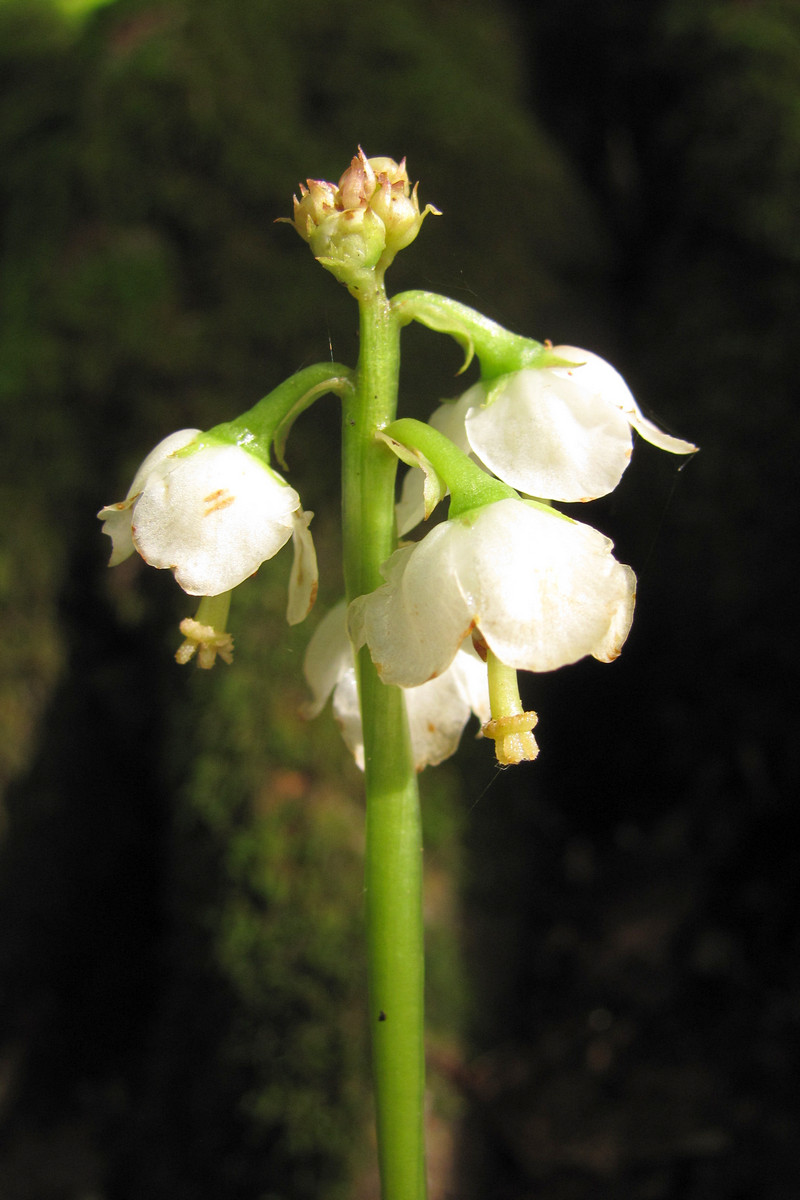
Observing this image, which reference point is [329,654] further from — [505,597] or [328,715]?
[328,715]

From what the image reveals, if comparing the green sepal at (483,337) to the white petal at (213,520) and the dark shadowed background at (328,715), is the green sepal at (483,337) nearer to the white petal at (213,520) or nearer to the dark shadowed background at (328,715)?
the white petal at (213,520)

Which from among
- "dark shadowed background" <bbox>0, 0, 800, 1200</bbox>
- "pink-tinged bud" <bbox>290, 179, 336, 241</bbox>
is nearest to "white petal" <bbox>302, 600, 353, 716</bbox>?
"pink-tinged bud" <bbox>290, 179, 336, 241</bbox>

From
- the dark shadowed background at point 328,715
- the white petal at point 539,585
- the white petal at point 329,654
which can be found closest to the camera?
the white petal at point 539,585

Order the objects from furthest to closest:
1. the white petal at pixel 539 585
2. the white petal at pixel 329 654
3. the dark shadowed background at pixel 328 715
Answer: the dark shadowed background at pixel 328 715 → the white petal at pixel 329 654 → the white petal at pixel 539 585

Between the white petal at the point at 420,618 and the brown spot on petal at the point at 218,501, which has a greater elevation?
the brown spot on petal at the point at 218,501

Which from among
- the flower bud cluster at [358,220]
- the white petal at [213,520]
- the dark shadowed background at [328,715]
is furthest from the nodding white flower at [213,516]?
the dark shadowed background at [328,715]

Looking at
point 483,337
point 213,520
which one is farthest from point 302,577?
point 483,337

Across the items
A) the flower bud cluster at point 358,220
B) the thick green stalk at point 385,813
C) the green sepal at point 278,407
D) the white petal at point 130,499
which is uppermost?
the flower bud cluster at point 358,220
